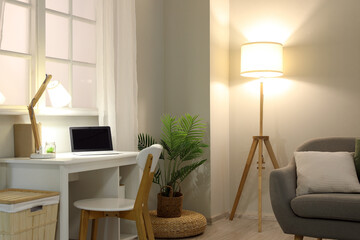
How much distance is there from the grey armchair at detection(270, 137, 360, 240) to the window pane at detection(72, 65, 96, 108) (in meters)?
1.57

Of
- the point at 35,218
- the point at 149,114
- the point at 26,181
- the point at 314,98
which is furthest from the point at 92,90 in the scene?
the point at 314,98

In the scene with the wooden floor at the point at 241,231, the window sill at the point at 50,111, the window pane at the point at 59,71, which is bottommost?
the wooden floor at the point at 241,231

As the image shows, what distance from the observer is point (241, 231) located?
3.93m

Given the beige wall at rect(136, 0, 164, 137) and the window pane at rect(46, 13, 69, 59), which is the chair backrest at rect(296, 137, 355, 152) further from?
the window pane at rect(46, 13, 69, 59)

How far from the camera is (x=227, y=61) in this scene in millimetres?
4559

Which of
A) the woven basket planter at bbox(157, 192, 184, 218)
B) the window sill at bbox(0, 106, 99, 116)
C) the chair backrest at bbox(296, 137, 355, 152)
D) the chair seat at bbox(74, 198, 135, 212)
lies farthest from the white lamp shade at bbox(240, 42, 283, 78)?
the chair seat at bbox(74, 198, 135, 212)

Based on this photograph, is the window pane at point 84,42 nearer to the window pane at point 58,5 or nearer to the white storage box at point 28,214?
the window pane at point 58,5

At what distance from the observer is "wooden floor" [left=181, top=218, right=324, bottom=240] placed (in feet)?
12.2

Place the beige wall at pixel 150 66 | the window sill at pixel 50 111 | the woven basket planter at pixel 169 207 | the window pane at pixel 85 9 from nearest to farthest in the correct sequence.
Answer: the window sill at pixel 50 111 → the window pane at pixel 85 9 → the woven basket planter at pixel 169 207 → the beige wall at pixel 150 66

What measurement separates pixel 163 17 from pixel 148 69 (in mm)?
592

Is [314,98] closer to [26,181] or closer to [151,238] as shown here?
[151,238]

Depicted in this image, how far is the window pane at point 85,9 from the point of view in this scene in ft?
11.9

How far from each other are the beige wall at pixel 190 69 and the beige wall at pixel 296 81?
41 centimetres

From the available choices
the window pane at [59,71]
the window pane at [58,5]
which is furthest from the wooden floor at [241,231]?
the window pane at [58,5]
